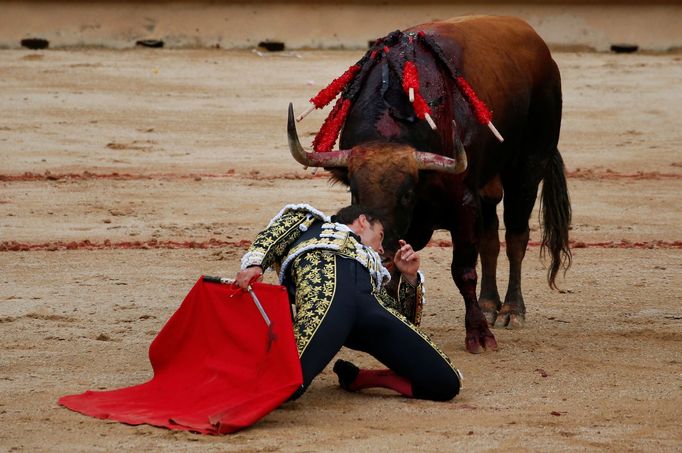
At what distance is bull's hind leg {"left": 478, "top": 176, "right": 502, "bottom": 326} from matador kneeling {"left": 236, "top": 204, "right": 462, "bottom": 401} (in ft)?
5.91

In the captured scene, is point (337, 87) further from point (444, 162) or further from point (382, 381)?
point (382, 381)

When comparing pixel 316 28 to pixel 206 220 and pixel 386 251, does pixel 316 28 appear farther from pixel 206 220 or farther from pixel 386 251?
pixel 386 251

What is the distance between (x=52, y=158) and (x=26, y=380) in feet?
19.4

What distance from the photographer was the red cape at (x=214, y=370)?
5191mm

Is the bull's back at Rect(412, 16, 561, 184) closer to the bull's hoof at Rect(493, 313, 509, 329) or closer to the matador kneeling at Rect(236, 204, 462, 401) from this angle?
the bull's hoof at Rect(493, 313, 509, 329)

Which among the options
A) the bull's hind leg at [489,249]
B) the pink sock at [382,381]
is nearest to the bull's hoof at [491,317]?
the bull's hind leg at [489,249]

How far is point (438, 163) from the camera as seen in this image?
6320 millimetres

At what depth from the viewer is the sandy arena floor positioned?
5301 mm

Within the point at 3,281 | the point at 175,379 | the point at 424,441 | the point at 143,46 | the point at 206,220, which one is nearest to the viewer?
the point at 424,441

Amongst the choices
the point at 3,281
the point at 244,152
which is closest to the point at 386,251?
the point at 3,281

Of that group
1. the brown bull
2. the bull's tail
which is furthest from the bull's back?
the bull's tail

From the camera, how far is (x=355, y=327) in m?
5.54

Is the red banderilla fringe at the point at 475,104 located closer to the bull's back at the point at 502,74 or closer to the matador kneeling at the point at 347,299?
the bull's back at the point at 502,74

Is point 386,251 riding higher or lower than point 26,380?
higher
